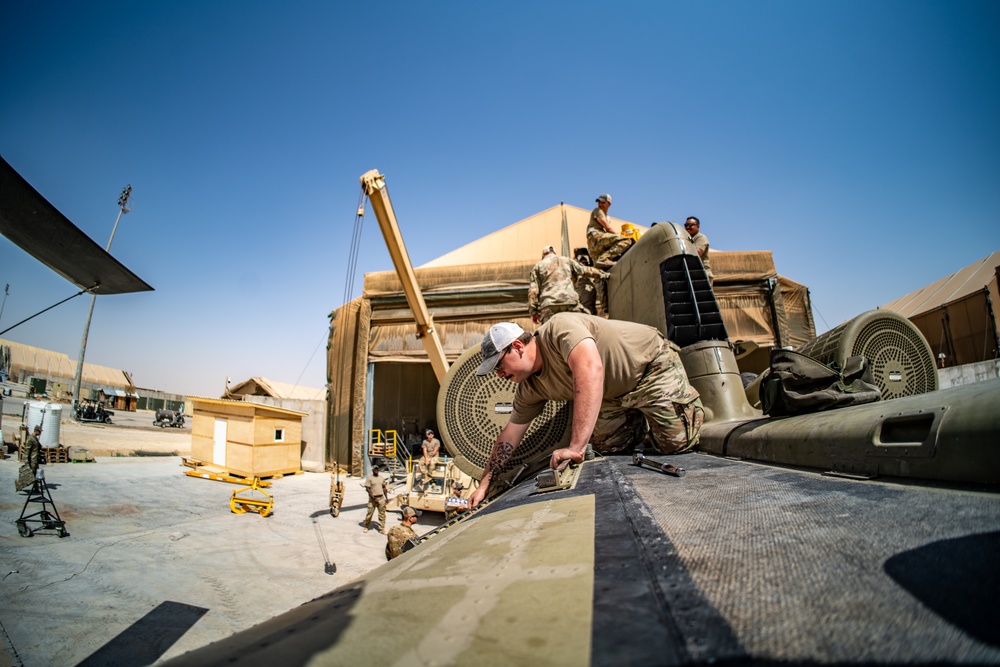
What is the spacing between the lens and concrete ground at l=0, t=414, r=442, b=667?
10.9 feet

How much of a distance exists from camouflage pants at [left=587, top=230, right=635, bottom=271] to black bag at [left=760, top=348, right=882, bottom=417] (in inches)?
125

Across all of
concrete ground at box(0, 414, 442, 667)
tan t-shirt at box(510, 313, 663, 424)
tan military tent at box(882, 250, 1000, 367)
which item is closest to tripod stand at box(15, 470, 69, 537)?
concrete ground at box(0, 414, 442, 667)

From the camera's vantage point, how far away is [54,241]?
13.4 feet

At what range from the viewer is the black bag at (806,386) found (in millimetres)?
2137

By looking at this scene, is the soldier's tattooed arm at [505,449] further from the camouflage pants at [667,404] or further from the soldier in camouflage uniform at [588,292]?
the soldier in camouflage uniform at [588,292]

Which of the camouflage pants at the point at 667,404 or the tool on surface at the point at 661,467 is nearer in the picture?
the tool on surface at the point at 661,467

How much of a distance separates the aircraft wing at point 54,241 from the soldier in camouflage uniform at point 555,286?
169 inches

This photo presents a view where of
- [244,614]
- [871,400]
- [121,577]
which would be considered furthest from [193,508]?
[871,400]

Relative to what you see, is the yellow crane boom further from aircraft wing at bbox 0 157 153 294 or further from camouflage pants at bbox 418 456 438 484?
aircraft wing at bbox 0 157 153 294

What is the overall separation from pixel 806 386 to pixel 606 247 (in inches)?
140

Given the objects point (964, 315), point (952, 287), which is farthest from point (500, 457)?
point (952, 287)

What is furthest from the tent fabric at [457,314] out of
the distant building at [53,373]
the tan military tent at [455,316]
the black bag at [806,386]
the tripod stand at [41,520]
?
the distant building at [53,373]

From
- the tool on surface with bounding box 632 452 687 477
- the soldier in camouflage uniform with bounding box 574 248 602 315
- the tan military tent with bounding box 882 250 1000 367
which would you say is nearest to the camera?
the tool on surface with bounding box 632 452 687 477

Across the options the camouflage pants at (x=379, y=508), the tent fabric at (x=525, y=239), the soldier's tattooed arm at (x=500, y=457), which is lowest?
the camouflage pants at (x=379, y=508)
